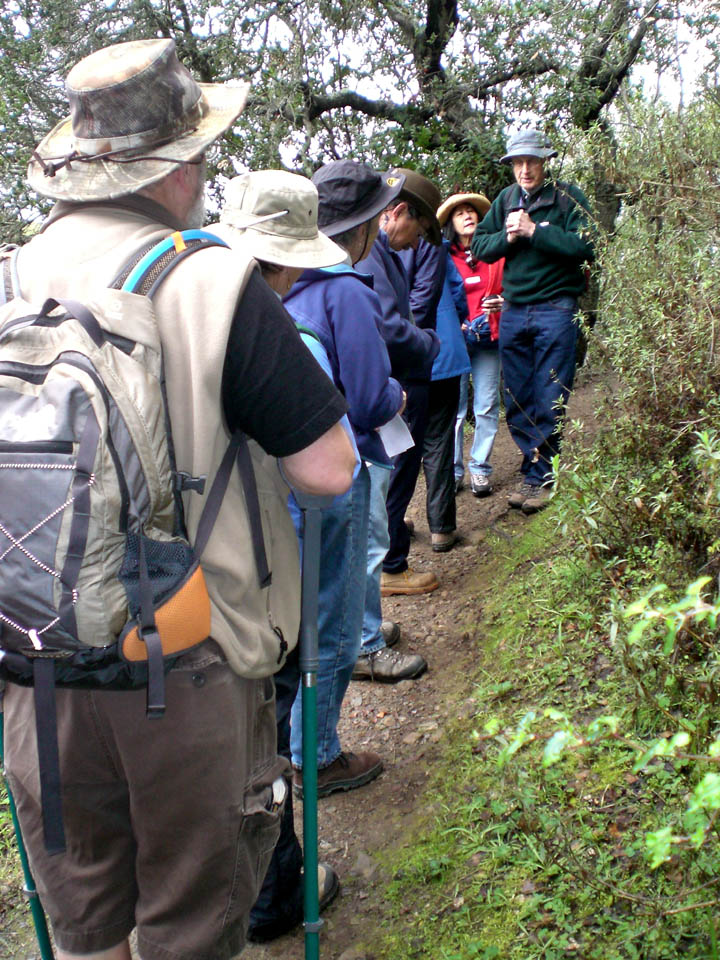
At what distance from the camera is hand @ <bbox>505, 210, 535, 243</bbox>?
5.71 m

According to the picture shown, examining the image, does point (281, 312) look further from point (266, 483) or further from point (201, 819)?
point (201, 819)

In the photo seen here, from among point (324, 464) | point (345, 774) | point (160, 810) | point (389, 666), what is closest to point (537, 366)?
point (389, 666)

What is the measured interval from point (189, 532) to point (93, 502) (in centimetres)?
26

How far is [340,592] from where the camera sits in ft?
10.1

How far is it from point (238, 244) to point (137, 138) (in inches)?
21.4

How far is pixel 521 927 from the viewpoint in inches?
99.3

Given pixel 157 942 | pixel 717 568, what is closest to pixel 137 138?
pixel 157 942

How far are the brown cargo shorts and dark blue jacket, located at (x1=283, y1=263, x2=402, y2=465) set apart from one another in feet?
4.83

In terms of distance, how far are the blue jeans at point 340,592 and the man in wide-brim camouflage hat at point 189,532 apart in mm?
1024

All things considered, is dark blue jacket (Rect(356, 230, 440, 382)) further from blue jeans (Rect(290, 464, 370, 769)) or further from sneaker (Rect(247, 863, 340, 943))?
sneaker (Rect(247, 863, 340, 943))

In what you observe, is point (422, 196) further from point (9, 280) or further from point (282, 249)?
point (9, 280)

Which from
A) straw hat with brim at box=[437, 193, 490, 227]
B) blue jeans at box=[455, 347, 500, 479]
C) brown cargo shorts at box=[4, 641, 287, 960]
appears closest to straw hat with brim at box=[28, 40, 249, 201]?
brown cargo shorts at box=[4, 641, 287, 960]

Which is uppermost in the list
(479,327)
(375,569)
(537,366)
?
(479,327)

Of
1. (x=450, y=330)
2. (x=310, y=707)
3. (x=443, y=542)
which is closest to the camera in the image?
(x=310, y=707)
